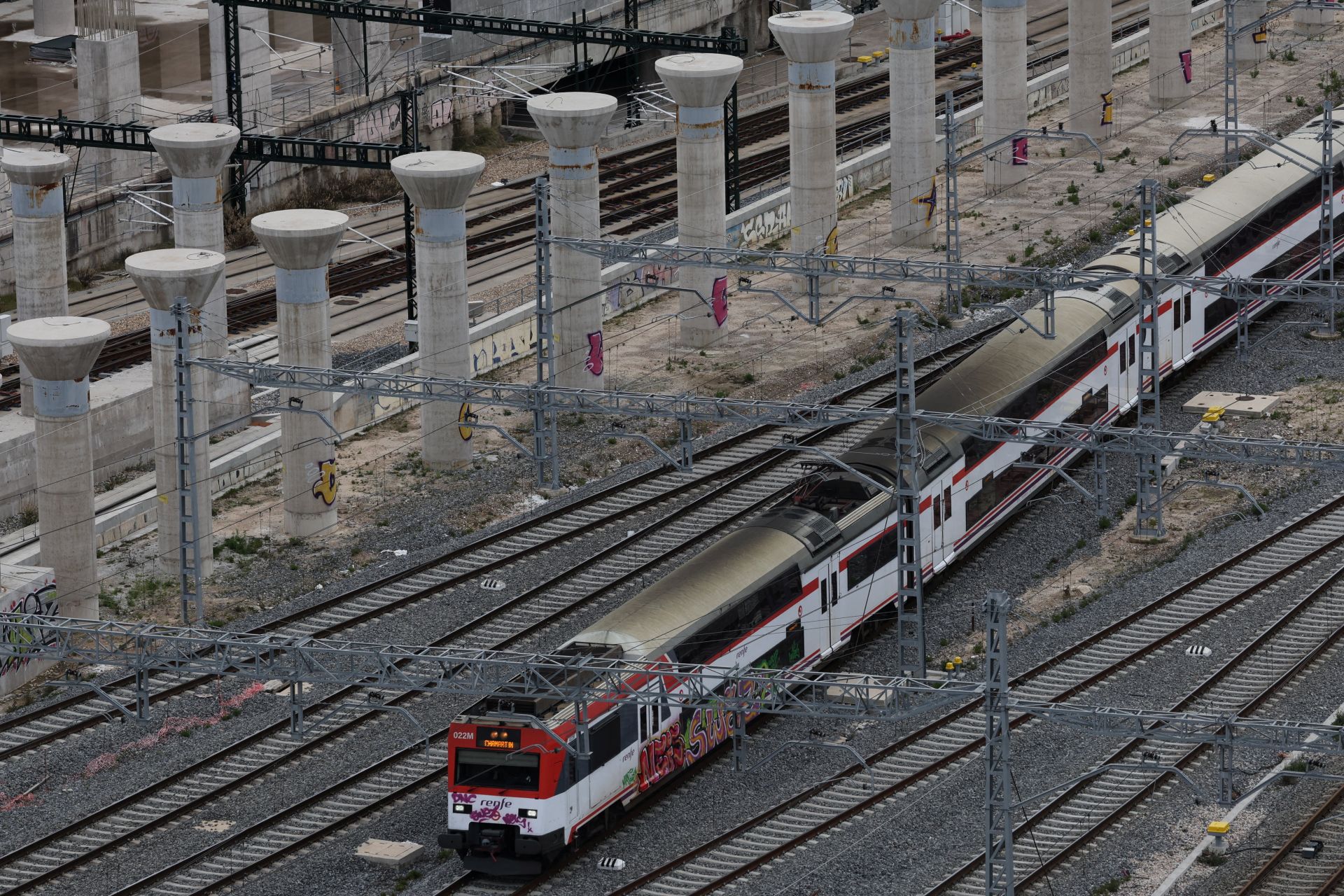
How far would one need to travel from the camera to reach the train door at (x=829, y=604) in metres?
51.7

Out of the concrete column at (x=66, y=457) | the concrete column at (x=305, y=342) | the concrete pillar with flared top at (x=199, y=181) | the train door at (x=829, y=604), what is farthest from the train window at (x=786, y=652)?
the concrete pillar with flared top at (x=199, y=181)

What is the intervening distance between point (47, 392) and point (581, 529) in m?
12.7

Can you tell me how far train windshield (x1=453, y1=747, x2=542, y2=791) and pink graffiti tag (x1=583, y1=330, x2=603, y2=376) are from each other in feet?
82.8

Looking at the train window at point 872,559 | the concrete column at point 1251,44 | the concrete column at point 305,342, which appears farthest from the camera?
the concrete column at point 1251,44

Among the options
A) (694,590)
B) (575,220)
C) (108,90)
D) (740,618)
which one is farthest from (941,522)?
(108,90)

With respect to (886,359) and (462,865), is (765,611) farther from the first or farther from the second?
(886,359)

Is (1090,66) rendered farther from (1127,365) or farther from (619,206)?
(1127,365)

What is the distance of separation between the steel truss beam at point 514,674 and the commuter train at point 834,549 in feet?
2.08

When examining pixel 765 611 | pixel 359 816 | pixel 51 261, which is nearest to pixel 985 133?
pixel 51 261

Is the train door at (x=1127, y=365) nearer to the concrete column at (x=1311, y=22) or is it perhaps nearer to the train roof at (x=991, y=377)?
the train roof at (x=991, y=377)

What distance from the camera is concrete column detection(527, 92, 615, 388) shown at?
218ft

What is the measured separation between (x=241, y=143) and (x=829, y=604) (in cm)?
2616

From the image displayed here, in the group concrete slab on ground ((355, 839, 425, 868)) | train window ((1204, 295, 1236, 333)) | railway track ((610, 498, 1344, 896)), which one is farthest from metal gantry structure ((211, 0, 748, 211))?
concrete slab on ground ((355, 839, 425, 868))

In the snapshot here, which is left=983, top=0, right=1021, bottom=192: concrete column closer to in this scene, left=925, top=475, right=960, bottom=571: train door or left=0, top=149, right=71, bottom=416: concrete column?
left=925, top=475, right=960, bottom=571: train door
